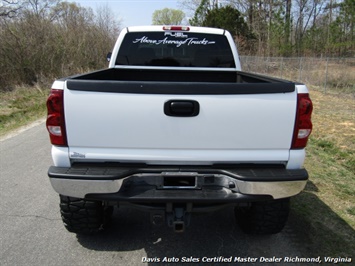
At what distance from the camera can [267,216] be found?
305 cm

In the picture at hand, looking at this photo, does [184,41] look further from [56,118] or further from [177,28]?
[56,118]

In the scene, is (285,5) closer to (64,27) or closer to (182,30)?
(64,27)

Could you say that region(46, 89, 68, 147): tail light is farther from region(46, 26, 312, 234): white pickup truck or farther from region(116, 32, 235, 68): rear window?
region(116, 32, 235, 68): rear window

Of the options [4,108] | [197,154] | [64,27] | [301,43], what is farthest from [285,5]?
[197,154]

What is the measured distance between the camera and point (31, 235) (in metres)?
3.31

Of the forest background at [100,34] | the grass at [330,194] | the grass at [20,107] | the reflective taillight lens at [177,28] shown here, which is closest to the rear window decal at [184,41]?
the reflective taillight lens at [177,28]

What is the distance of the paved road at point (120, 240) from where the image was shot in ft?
9.74

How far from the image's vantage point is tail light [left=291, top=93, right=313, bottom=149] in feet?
8.27

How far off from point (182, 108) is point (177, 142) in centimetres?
27

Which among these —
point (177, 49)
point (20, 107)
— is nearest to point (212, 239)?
point (177, 49)

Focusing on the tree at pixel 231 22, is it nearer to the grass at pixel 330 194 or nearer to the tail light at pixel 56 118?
the grass at pixel 330 194

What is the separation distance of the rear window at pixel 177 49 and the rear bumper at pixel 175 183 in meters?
2.78

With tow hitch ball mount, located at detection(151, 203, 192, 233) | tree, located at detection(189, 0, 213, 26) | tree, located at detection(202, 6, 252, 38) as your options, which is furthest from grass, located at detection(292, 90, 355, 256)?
tree, located at detection(189, 0, 213, 26)

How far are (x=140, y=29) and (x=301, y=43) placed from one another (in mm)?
35683
